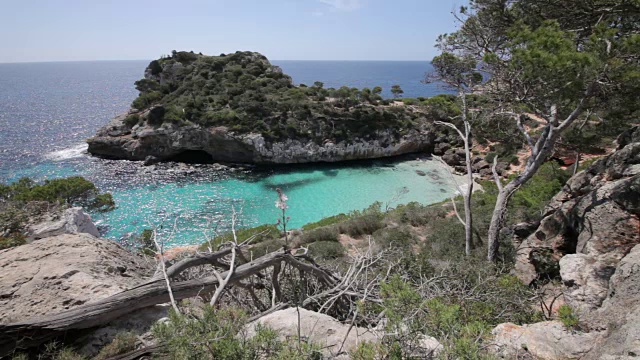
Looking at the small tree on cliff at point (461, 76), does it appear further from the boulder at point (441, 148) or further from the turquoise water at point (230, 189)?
the boulder at point (441, 148)

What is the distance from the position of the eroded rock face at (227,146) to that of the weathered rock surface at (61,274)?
24.6 metres

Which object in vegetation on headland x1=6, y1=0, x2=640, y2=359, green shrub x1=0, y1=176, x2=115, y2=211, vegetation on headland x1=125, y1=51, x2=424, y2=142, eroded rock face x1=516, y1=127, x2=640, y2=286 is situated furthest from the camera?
vegetation on headland x1=125, y1=51, x2=424, y2=142

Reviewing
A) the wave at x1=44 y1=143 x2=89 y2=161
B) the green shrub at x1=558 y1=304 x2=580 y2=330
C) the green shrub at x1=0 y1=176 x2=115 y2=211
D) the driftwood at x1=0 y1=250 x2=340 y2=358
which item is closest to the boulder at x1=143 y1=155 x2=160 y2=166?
the wave at x1=44 y1=143 x2=89 y2=161

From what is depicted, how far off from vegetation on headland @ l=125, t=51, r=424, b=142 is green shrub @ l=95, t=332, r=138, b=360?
2690 cm

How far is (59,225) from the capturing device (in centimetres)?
1082

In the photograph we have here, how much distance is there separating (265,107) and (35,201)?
2076cm

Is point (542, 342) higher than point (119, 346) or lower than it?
lower

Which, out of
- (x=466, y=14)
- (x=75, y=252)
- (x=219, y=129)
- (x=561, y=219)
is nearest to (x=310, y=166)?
(x=219, y=129)

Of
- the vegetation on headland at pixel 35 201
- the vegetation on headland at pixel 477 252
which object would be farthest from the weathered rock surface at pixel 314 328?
the vegetation on headland at pixel 35 201

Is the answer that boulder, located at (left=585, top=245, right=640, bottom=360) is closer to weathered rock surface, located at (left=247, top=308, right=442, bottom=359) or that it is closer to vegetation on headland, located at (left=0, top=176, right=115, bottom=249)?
weathered rock surface, located at (left=247, top=308, right=442, bottom=359)

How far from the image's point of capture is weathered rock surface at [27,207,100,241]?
10609mm

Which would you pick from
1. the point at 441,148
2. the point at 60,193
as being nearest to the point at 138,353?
the point at 60,193

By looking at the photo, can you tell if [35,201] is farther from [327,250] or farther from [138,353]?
[138,353]

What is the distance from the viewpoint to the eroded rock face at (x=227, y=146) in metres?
29.2
